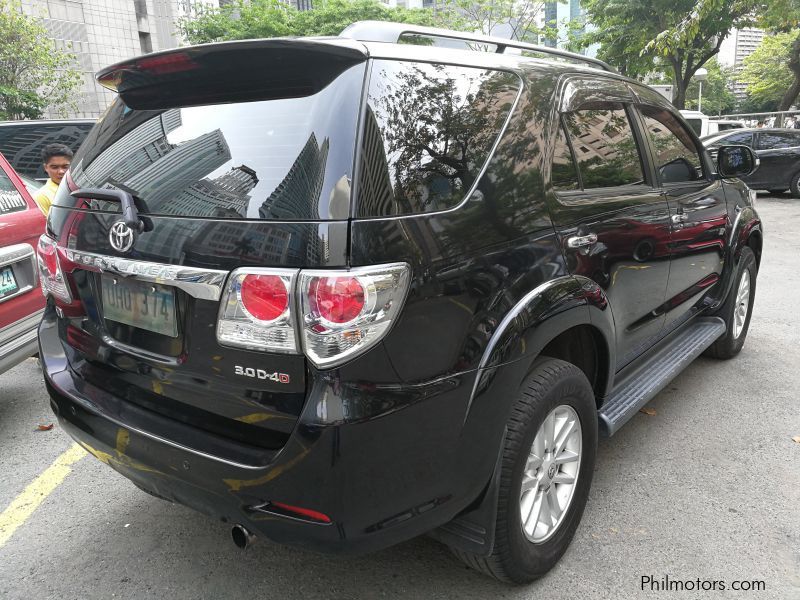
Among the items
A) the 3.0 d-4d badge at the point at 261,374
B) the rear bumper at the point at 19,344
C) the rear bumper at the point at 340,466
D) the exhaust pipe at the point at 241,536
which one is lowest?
the exhaust pipe at the point at 241,536

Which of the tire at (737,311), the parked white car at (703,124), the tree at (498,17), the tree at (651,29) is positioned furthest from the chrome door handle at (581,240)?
the tree at (498,17)

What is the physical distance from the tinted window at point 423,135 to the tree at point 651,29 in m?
15.9

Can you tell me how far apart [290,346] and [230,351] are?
0.69 ft

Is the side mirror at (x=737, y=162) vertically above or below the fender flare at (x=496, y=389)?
above

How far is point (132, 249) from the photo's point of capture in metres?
1.90

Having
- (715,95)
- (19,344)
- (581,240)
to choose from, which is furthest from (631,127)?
(715,95)

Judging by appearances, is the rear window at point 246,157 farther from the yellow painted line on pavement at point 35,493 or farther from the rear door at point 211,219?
the yellow painted line on pavement at point 35,493

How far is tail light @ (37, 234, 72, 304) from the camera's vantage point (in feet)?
7.38

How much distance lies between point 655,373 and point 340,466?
2146 mm

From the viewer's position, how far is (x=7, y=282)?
11.6 feet

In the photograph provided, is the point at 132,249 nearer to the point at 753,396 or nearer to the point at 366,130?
the point at 366,130

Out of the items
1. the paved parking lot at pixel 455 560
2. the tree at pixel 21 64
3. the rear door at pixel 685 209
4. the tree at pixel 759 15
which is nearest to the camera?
the paved parking lot at pixel 455 560

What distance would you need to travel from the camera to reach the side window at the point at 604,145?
2.50 meters

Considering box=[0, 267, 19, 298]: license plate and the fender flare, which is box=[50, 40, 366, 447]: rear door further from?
box=[0, 267, 19, 298]: license plate
